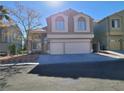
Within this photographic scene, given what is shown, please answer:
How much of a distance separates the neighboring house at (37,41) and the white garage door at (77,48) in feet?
22.4

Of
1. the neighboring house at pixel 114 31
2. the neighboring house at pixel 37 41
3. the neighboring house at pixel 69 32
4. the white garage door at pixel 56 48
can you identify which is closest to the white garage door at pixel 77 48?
the neighboring house at pixel 69 32

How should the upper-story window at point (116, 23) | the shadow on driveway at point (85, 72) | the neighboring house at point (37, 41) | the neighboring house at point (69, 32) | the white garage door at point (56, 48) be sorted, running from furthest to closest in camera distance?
the neighboring house at point (37, 41)
the upper-story window at point (116, 23)
the white garage door at point (56, 48)
the neighboring house at point (69, 32)
the shadow on driveway at point (85, 72)

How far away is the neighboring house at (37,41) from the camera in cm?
4292

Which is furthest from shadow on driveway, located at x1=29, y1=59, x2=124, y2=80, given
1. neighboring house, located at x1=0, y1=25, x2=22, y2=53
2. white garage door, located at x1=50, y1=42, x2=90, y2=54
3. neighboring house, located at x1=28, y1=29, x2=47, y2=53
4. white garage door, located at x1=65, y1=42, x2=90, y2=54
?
neighboring house, located at x1=0, y1=25, x2=22, y2=53

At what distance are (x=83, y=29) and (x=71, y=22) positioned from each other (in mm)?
2207

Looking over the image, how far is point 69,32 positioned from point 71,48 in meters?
2.64

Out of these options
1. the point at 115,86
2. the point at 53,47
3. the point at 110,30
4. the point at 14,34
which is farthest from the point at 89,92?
the point at 14,34

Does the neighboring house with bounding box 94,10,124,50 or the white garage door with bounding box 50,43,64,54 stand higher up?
the neighboring house with bounding box 94,10,124,50

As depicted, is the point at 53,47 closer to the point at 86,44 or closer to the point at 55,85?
the point at 86,44

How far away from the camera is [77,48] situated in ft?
122

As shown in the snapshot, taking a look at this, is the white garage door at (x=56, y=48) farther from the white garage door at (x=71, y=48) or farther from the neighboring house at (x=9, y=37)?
the neighboring house at (x=9, y=37)

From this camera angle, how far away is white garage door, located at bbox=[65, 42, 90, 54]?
1457 inches

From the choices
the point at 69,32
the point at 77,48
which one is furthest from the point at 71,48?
the point at 69,32

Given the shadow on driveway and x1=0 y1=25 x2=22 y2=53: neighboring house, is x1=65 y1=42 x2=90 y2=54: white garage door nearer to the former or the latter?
x1=0 y1=25 x2=22 y2=53: neighboring house
